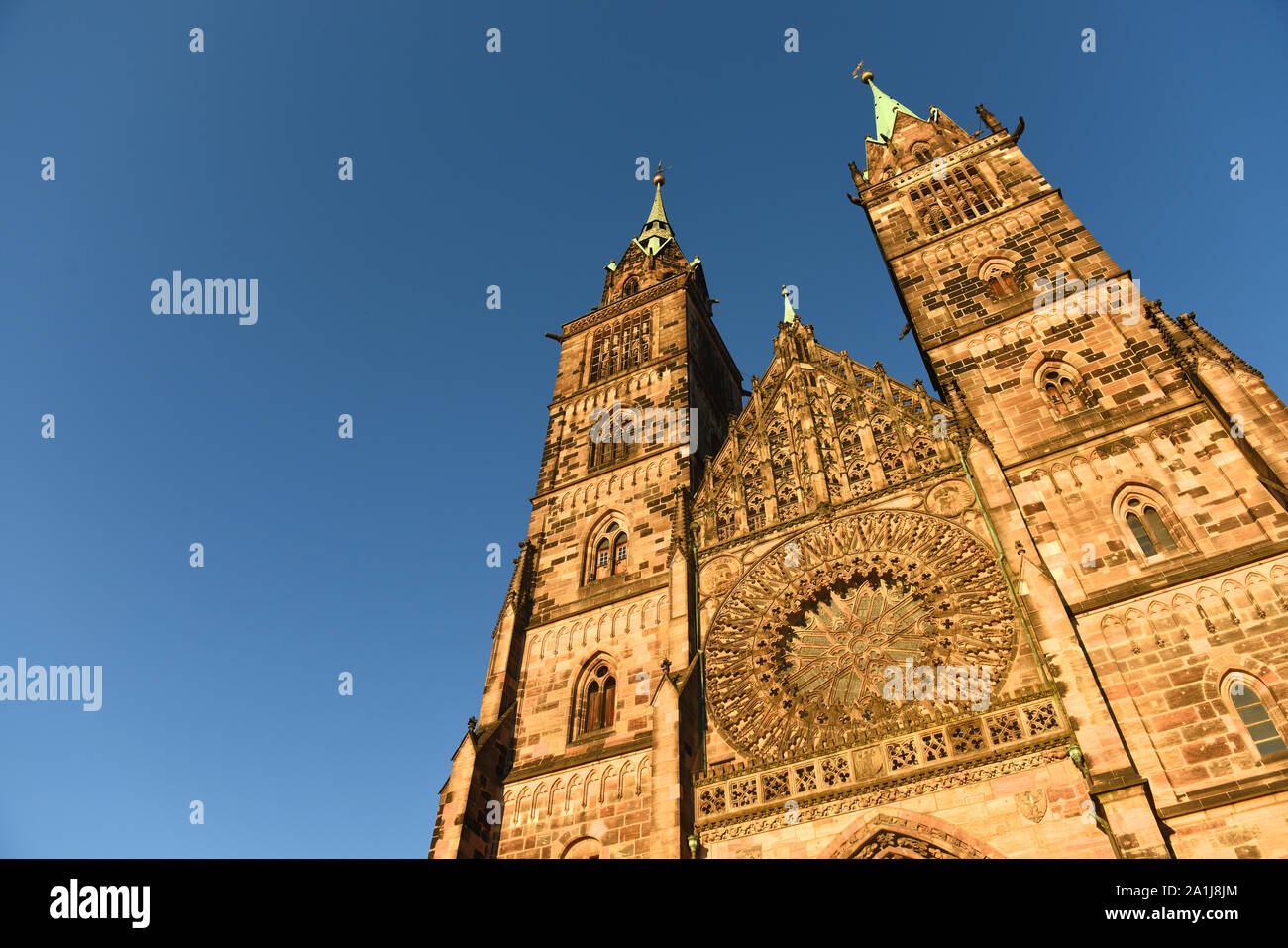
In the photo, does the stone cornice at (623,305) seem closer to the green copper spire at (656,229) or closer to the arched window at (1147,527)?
Result: the green copper spire at (656,229)

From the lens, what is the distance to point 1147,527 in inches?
599

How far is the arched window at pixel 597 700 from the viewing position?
1844 centimetres

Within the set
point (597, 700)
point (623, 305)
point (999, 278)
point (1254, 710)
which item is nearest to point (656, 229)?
point (623, 305)

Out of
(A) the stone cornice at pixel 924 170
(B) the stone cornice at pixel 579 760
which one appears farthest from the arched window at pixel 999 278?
(B) the stone cornice at pixel 579 760

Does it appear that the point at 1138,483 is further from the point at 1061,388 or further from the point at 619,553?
the point at 619,553

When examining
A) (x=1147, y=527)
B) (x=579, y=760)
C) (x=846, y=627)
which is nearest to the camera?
(x=1147, y=527)

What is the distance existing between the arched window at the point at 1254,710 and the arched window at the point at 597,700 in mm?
11213

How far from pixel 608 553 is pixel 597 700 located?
14.8ft

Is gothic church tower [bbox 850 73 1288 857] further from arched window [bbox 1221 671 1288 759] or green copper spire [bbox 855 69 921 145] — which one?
green copper spire [bbox 855 69 921 145]

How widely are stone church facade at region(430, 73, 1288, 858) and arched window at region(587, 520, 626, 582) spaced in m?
0.10

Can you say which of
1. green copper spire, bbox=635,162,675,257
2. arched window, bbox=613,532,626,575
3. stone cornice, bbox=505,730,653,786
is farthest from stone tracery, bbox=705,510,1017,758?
green copper spire, bbox=635,162,675,257

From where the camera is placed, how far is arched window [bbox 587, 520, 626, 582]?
21655 mm

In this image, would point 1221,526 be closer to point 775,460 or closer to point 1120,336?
point 1120,336
